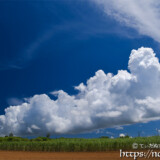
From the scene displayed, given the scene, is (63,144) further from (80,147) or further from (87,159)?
(87,159)

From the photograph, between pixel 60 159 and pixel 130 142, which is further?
pixel 130 142

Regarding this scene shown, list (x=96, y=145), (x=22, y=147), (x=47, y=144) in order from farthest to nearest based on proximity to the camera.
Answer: (x=22, y=147)
(x=47, y=144)
(x=96, y=145)

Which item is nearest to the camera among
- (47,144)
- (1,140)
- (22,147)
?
(47,144)

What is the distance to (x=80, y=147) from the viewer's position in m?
26.8

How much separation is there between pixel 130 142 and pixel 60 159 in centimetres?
1180

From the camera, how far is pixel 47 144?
28.5 meters

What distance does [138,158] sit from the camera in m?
18.7

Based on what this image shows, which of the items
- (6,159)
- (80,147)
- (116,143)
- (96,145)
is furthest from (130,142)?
(6,159)

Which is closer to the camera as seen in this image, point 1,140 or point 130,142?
point 130,142

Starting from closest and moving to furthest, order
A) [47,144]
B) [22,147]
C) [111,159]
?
[111,159] → [47,144] → [22,147]

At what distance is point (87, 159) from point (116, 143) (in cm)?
923

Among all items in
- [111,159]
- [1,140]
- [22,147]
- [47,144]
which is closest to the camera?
[111,159]

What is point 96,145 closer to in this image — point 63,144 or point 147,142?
point 63,144

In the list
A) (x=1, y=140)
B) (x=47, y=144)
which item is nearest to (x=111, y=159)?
(x=47, y=144)
